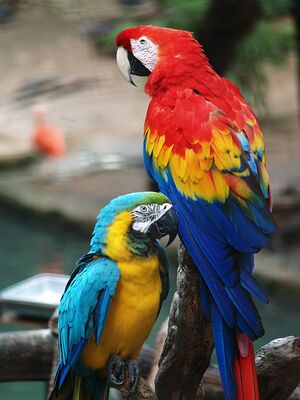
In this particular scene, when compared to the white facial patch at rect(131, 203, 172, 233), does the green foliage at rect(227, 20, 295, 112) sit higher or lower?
lower

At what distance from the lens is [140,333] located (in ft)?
→ 4.36

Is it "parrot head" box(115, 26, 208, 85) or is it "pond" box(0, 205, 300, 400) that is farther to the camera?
"pond" box(0, 205, 300, 400)

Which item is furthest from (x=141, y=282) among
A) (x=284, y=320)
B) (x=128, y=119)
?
(x=128, y=119)

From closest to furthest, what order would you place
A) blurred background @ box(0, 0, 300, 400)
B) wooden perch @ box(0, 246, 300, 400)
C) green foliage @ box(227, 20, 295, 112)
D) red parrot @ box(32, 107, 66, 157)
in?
wooden perch @ box(0, 246, 300, 400)
blurred background @ box(0, 0, 300, 400)
green foliage @ box(227, 20, 295, 112)
red parrot @ box(32, 107, 66, 157)

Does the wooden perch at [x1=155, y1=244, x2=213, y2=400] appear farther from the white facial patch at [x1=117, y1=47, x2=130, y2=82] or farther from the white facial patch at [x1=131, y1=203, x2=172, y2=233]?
the white facial patch at [x1=117, y1=47, x2=130, y2=82]

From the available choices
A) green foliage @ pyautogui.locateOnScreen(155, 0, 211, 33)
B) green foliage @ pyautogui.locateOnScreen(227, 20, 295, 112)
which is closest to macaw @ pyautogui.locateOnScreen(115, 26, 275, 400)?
green foliage @ pyautogui.locateOnScreen(155, 0, 211, 33)

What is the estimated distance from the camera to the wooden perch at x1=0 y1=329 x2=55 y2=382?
185 centimetres

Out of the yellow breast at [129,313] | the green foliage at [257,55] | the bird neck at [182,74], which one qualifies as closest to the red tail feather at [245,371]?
the yellow breast at [129,313]

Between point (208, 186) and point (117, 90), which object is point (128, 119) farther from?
point (208, 186)

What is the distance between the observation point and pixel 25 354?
73.6 inches

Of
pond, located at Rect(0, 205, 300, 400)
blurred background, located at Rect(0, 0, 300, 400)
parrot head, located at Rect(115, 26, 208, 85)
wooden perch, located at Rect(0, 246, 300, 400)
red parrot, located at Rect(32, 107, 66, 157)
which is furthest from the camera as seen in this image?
red parrot, located at Rect(32, 107, 66, 157)

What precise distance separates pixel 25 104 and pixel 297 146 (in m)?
1.70

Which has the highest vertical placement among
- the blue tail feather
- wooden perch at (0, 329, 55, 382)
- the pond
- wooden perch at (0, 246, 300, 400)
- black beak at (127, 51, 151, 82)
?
black beak at (127, 51, 151, 82)

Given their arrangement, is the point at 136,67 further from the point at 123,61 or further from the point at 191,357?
the point at 191,357
